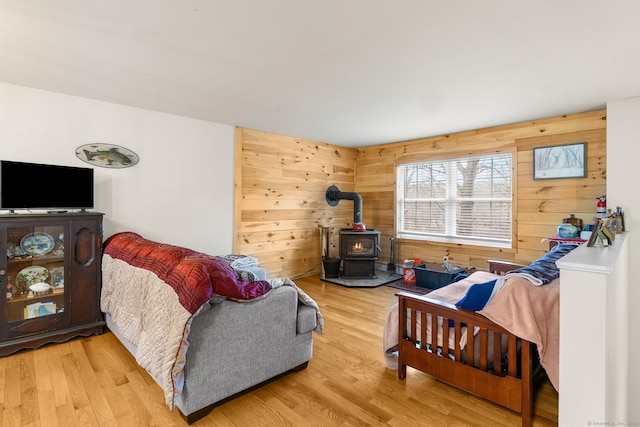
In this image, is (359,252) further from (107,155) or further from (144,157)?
(107,155)

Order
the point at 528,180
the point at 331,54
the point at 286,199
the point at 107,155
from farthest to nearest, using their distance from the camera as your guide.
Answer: the point at 286,199 < the point at 528,180 < the point at 107,155 < the point at 331,54

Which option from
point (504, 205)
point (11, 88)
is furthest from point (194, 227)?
point (504, 205)

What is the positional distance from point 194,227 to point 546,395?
3853 millimetres

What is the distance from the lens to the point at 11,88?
2.88 meters

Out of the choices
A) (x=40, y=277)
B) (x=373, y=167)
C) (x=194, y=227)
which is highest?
(x=373, y=167)

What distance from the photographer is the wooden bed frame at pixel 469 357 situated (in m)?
1.83

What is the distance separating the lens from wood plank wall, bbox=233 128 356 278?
4.56m

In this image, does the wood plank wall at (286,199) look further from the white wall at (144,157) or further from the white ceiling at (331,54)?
the white ceiling at (331,54)

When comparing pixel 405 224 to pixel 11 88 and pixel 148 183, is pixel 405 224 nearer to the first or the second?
pixel 148 183

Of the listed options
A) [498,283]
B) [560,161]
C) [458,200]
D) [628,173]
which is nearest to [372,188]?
[458,200]

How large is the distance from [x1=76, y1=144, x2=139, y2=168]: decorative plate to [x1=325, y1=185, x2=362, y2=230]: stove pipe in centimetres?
308

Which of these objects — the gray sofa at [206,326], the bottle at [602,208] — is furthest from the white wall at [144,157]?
the bottle at [602,208]

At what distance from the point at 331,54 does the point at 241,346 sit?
2085mm

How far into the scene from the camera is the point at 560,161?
380 centimetres
